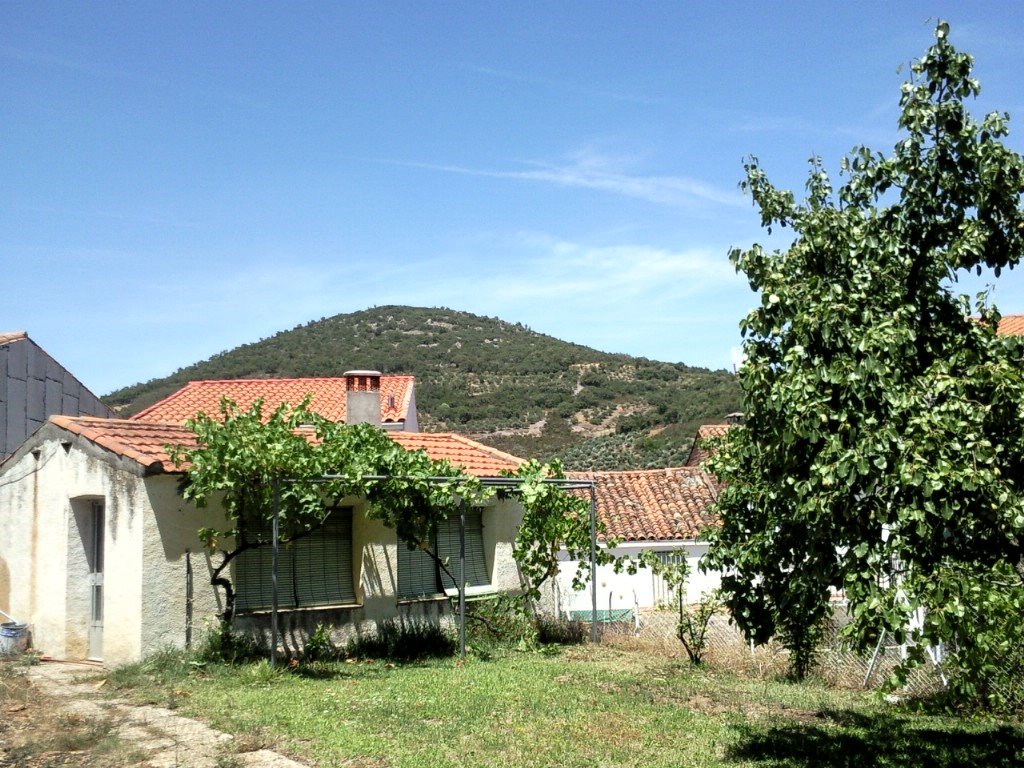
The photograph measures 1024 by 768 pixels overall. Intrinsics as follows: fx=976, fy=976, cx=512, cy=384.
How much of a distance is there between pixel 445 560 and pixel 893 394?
36.1ft

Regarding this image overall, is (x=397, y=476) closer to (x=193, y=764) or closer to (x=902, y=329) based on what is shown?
(x=193, y=764)

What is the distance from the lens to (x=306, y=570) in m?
14.6

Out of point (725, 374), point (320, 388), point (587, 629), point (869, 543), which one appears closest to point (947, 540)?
point (869, 543)

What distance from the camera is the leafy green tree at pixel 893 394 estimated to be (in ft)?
19.0

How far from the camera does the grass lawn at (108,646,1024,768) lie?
339 inches

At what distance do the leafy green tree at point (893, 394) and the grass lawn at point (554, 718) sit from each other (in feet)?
5.40

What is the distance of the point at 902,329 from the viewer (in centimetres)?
644

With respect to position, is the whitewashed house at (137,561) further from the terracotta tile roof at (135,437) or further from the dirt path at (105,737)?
the dirt path at (105,737)

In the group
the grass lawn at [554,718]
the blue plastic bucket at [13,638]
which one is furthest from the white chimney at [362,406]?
the blue plastic bucket at [13,638]

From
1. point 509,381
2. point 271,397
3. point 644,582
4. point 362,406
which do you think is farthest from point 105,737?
point 509,381

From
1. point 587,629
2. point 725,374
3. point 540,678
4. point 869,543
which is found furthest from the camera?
point 725,374

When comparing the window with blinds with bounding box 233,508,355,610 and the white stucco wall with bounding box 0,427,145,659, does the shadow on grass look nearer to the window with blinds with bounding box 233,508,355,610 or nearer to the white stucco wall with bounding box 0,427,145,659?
the window with blinds with bounding box 233,508,355,610

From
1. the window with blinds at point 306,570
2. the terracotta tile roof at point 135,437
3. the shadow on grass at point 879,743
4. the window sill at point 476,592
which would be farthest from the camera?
the window sill at point 476,592

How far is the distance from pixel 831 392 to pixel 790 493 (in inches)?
32.5
